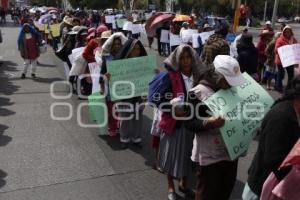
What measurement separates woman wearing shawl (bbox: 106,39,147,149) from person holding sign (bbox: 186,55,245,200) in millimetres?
2559

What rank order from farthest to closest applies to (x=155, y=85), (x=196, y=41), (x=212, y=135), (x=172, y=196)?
(x=196, y=41) → (x=172, y=196) → (x=155, y=85) → (x=212, y=135)

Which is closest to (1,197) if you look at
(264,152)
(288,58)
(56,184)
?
(56,184)

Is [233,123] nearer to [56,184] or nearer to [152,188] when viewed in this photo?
[152,188]

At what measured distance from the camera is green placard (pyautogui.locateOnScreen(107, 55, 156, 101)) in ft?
21.0

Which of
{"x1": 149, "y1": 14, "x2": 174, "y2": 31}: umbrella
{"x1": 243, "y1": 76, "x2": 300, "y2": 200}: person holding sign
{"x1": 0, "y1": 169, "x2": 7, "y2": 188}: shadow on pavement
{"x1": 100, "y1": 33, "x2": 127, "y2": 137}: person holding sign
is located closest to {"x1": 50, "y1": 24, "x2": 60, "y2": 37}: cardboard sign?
{"x1": 149, "y1": 14, "x2": 174, "y2": 31}: umbrella

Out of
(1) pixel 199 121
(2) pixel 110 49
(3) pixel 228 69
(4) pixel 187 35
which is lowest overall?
(4) pixel 187 35

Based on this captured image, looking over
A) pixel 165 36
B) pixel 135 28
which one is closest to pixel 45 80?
pixel 165 36

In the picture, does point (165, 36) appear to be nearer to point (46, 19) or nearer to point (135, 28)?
point (135, 28)

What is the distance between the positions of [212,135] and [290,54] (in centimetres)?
652

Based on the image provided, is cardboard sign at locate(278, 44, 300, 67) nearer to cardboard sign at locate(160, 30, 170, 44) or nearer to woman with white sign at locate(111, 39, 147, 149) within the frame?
woman with white sign at locate(111, 39, 147, 149)

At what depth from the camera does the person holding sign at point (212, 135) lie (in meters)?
3.77

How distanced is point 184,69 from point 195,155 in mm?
1042

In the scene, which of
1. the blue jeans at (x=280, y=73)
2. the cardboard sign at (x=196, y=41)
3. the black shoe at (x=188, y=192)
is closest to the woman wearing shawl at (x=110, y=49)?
the black shoe at (x=188, y=192)

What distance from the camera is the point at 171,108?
15.2 ft
